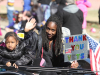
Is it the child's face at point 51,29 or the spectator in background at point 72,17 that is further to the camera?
the spectator in background at point 72,17

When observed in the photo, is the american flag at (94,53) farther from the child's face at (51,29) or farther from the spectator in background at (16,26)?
the spectator in background at (16,26)

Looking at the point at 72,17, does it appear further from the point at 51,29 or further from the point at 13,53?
the point at 13,53

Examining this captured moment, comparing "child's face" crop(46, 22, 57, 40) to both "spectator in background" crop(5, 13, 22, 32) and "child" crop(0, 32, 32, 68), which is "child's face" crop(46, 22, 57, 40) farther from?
"spectator in background" crop(5, 13, 22, 32)

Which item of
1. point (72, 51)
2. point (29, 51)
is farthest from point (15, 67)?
point (72, 51)

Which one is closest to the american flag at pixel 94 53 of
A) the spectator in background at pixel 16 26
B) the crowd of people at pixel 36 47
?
the crowd of people at pixel 36 47

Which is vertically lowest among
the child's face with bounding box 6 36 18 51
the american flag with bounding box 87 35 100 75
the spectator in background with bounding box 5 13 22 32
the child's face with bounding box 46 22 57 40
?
the american flag with bounding box 87 35 100 75

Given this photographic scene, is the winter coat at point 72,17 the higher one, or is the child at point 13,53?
the winter coat at point 72,17

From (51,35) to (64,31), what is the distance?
50cm

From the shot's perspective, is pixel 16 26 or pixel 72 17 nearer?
pixel 72 17

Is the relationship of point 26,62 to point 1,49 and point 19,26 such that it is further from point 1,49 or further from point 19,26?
point 19,26

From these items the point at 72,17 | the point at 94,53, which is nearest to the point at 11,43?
the point at 94,53

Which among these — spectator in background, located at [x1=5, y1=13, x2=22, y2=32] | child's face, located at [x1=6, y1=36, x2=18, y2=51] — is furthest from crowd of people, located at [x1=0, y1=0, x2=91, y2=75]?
spectator in background, located at [x1=5, y1=13, x2=22, y2=32]

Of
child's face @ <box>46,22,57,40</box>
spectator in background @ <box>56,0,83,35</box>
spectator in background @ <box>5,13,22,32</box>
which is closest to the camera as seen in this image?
child's face @ <box>46,22,57,40</box>

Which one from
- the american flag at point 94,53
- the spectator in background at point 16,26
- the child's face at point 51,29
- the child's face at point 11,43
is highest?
the spectator in background at point 16,26
